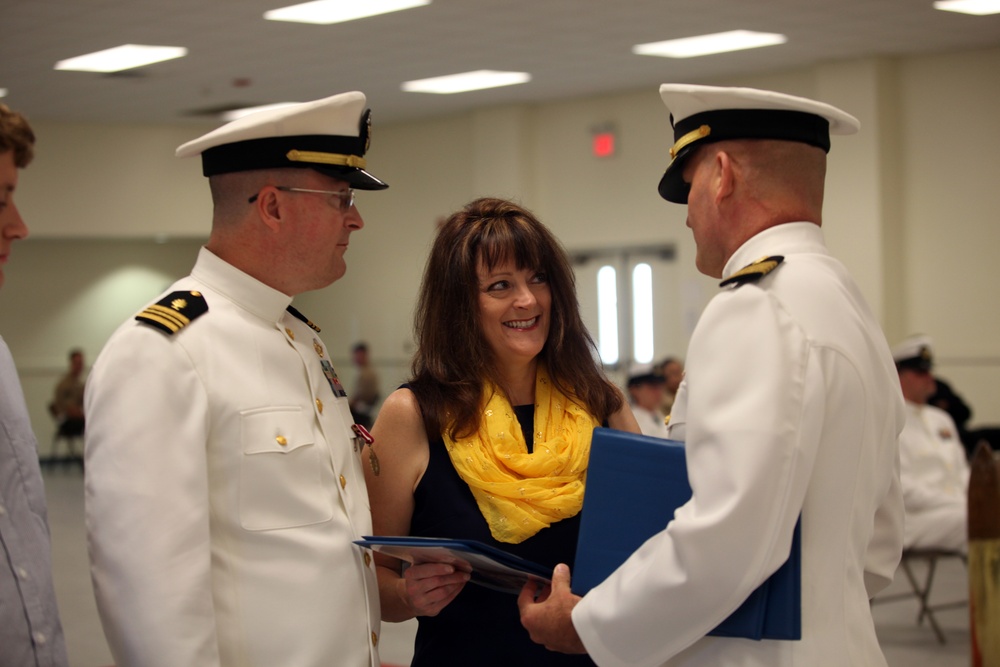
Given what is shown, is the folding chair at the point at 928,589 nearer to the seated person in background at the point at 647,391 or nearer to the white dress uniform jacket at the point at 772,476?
the seated person in background at the point at 647,391

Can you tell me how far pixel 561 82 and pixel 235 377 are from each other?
10.3m

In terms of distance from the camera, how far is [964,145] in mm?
10555

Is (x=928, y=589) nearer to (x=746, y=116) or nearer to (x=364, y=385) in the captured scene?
(x=746, y=116)

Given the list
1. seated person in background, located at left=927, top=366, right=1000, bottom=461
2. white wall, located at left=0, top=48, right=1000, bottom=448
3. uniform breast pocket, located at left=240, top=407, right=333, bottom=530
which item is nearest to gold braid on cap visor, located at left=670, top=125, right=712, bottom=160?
uniform breast pocket, located at left=240, top=407, right=333, bottom=530

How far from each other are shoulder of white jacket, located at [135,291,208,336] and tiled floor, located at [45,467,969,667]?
3576 millimetres

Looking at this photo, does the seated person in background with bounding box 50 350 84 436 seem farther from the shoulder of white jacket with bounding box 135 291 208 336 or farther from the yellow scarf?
the shoulder of white jacket with bounding box 135 291 208 336

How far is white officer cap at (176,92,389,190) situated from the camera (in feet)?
6.97

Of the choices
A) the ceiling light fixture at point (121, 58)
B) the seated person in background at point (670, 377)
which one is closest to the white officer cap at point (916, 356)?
the seated person in background at point (670, 377)

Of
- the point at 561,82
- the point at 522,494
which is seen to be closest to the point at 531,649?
the point at 522,494

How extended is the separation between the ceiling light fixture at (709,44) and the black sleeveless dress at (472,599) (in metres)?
8.15

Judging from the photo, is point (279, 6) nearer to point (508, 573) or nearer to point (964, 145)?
point (964, 145)

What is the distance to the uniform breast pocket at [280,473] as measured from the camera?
1995mm

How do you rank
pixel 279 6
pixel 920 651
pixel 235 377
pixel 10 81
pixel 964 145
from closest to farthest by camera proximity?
pixel 235 377 < pixel 920 651 < pixel 279 6 < pixel 964 145 < pixel 10 81

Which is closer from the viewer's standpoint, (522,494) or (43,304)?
(522,494)
